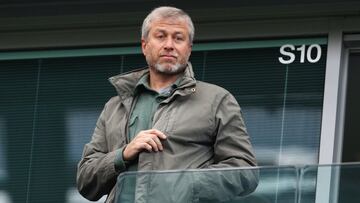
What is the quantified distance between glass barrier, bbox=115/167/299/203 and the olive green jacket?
6 centimetres

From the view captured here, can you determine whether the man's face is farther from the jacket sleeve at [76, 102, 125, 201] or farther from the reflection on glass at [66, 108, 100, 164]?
the reflection on glass at [66, 108, 100, 164]

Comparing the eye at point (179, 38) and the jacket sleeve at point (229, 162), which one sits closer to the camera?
the jacket sleeve at point (229, 162)

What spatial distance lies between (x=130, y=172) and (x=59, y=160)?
3.15 meters

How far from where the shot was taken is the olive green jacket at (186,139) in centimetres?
596

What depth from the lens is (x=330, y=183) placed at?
6031mm

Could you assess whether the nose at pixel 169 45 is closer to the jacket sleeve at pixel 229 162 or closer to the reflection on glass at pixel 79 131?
the jacket sleeve at pixel 229 162

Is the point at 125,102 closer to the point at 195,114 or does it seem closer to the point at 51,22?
the point at 195,114

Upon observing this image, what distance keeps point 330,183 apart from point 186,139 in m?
0.66

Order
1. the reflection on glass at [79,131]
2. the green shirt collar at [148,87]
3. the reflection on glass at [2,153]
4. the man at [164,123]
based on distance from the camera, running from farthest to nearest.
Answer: the reflection on glass at [2,153], the reflection on glass at [79,131], the green shirt collar at [148,87], the man at [164,123]

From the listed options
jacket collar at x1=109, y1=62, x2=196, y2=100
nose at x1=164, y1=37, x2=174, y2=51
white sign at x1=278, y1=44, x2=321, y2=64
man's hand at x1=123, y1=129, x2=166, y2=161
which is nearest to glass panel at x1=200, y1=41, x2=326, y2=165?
white sign at x1=278, y1=44, x2=321, y2=64

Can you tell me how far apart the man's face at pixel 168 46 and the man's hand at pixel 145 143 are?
40 cm

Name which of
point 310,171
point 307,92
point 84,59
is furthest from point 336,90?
point 310,171

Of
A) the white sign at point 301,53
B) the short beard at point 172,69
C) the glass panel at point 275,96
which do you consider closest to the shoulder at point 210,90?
the short beard at point 172,69

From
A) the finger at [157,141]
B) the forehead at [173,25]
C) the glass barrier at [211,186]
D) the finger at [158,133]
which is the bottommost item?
the glass barrier at [211,186]
